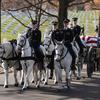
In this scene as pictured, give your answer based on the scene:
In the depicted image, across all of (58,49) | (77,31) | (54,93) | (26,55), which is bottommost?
(54,93)

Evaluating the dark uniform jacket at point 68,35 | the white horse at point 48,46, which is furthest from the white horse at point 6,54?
the dark uniform jacket at point 68,35

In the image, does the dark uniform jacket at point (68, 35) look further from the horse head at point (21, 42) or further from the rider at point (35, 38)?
the horse head at point (21, 42)

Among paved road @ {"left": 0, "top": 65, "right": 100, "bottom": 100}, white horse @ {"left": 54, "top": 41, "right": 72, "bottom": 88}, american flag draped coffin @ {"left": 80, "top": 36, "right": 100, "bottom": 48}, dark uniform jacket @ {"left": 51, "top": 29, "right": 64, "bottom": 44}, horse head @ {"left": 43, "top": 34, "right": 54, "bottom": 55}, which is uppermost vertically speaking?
american flag draped coffin @ {"left": 80, "top": 36, "right": 100, "bottom": 48}

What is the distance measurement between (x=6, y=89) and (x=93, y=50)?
6317mm

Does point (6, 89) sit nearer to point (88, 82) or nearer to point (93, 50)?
point (88, 82)

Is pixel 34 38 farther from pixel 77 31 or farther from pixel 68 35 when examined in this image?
pixel 77 31

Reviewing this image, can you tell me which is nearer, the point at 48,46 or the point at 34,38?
the point at 34,38

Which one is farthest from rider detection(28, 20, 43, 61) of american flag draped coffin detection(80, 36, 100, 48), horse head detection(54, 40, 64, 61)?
american flag draped coffin detection(80, 36, 100, 48)

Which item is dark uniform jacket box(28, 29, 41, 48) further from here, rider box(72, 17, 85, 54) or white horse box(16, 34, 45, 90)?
rider box(72, 17, 85, 54)

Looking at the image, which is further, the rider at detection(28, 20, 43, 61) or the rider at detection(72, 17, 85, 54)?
the rider at detection(72, 17, 85, 54)

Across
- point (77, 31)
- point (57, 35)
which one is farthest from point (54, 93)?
point (77, 31)

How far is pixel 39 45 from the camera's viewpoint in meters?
15.0

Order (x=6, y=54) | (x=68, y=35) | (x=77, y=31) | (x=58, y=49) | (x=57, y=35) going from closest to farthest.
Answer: (x=58, y=49)
(x=57, y=35)
(x=68, y=35)
(x=6, y=54)
(x=77, y=31)

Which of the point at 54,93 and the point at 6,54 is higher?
the point at 6,54
